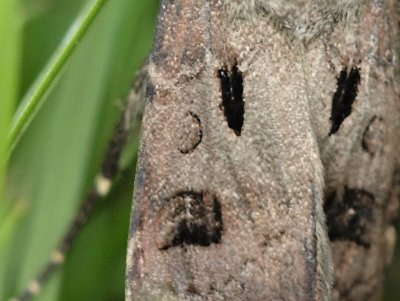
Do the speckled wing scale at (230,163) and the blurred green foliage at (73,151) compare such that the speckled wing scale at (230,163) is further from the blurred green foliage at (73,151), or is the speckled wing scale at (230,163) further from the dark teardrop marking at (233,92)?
the blurred green foliage at (73,151)

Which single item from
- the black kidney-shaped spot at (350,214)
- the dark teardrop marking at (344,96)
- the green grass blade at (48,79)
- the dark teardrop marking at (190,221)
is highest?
the green grass blade at (48,79)

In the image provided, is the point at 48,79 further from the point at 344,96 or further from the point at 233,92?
the point at 344,96

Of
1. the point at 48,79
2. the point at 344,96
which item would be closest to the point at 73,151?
the point at 48,79

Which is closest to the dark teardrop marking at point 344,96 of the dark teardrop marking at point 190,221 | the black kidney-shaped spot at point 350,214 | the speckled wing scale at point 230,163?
the speckled wing scale at point 230,163

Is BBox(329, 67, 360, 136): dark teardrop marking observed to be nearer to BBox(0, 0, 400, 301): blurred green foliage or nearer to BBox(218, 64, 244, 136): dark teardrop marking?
BBox(218, 64, 244, 136): dark teardrop marking

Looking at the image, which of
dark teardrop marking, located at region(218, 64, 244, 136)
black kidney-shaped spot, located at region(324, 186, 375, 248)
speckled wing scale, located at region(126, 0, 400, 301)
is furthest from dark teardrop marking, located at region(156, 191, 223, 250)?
black kidney-shaped spot, located at region(324, 186, 375, 248)
